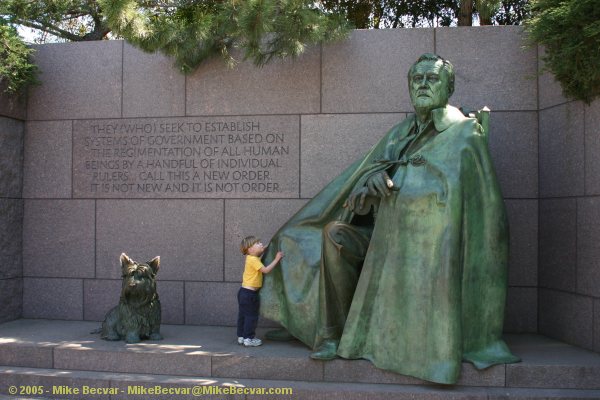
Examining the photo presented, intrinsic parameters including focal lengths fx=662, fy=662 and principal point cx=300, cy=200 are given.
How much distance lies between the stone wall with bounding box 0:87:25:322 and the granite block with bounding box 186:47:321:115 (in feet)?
6.07

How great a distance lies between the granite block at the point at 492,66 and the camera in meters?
6.40

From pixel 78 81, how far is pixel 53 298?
7.63ft

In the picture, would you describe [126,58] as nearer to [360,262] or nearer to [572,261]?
[360,262]

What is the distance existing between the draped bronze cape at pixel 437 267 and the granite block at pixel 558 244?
117 centimetres

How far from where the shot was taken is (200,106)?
6.87 meters

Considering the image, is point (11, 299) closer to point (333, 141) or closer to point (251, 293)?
point (251, 293)

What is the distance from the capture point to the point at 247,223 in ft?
22.1

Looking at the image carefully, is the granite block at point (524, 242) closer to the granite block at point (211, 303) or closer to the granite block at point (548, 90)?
the granite block at point (548, 90)

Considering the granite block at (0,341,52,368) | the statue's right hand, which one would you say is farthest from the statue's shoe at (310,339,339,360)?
the granite block at (0,341,52,368)

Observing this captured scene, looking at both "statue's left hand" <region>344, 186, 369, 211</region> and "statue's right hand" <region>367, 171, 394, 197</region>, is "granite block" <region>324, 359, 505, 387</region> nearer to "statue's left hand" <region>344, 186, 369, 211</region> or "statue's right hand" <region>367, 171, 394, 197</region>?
"statue's left hand" <region>344, 186, 369, 211</region>

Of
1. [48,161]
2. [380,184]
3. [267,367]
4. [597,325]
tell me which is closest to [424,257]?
[380,184]

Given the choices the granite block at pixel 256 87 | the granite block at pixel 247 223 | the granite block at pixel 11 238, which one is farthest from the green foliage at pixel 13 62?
the granite block at pixel 247 223

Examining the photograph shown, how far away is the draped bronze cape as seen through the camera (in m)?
4.67

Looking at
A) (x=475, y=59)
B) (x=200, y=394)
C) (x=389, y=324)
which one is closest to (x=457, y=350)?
(x=389, y=324)
